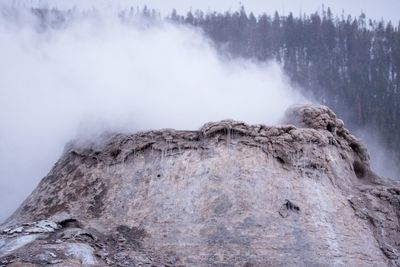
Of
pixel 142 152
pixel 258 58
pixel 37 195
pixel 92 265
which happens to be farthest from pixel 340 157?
pixel 258 58

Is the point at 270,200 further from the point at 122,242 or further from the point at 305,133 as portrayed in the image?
the point at 122,242

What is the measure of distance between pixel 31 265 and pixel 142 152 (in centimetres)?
586

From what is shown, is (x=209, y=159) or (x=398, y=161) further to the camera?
(x=398, y=161)

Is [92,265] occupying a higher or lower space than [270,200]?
lower

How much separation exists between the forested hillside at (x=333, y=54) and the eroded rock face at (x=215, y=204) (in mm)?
23171

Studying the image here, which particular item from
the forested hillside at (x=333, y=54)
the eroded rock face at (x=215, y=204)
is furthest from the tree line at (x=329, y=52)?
the eroded rock face at (x=215, y=204)

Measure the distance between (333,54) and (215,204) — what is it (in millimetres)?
38158

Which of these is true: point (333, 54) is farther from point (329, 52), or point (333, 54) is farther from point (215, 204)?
point (215, 204)

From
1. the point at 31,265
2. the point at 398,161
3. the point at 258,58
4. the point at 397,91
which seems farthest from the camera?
the point at 258,58

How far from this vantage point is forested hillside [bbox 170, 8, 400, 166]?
42594 millimetres

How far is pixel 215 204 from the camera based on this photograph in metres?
15.5

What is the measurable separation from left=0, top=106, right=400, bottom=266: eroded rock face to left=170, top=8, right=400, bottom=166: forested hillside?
2317 centimetres

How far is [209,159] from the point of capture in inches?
657

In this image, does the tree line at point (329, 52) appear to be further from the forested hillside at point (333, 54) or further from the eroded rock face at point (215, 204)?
the eroded rock face at point (215, 204)
